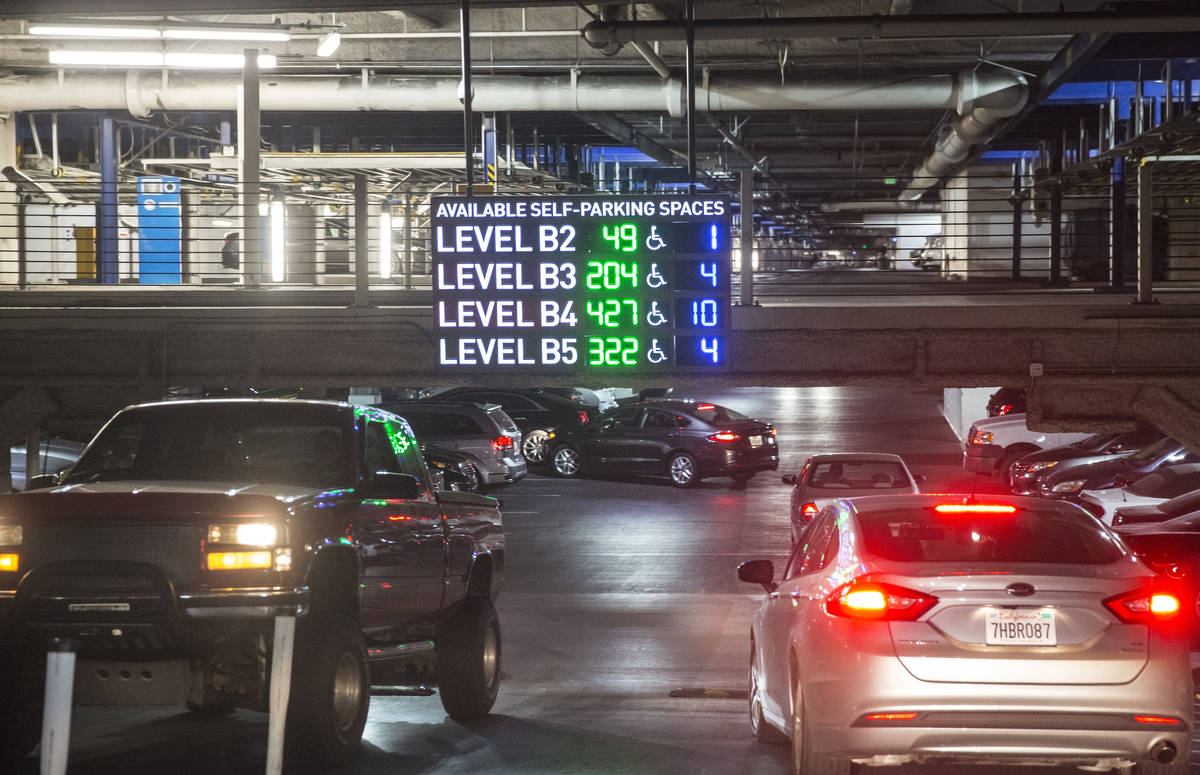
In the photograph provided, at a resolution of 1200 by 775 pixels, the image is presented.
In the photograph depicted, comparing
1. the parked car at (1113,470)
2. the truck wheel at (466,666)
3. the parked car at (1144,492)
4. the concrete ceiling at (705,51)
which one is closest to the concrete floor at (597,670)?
the truck wheel at (466,666)

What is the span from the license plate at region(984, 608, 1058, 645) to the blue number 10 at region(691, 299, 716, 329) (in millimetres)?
5540

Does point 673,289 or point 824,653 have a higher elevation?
point 673,289

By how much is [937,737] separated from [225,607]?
3.59m

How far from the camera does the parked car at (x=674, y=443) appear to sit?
26453mm

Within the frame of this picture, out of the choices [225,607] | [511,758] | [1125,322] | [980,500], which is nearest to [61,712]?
[225,607]

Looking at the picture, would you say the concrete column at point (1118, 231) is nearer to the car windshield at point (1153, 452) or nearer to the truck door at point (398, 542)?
the car windshield at point (1153, 452)

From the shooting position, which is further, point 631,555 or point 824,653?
point 631,555

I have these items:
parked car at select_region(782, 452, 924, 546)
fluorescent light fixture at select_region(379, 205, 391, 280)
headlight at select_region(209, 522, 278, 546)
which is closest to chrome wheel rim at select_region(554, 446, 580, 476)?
fluorescent light fixture at select_region(379, 205, 391, 280)

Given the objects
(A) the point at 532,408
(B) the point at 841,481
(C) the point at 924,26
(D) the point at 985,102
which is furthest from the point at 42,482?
(A) the point at 532,408

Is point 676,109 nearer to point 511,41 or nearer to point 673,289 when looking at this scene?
point 511,41

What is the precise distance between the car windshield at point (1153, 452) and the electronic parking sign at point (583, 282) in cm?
983

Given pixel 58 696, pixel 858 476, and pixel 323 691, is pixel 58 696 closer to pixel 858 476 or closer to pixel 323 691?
pixel 323 691

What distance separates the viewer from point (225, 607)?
23.8 feet

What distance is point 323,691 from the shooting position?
295 inches
